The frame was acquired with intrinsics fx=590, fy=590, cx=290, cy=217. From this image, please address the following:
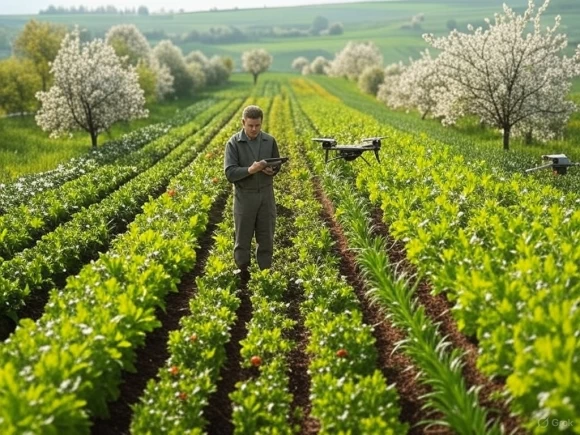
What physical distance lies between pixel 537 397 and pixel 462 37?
60.8 ft

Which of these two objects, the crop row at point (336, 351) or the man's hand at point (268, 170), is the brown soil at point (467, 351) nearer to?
the crop row at point (336, 351)

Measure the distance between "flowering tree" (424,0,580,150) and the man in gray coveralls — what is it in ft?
44.1

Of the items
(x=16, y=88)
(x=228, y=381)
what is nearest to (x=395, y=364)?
(x=228, y=381)

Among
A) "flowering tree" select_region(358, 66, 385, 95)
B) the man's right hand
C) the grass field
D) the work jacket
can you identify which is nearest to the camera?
the man's right hand

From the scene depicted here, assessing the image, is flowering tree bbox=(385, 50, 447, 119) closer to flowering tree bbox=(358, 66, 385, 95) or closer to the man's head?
flowering tree bbox=(358, 66, 385, 95)

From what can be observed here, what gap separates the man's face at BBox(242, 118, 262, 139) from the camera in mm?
8117

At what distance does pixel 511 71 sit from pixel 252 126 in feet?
47.7

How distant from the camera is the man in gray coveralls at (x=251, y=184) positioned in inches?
325

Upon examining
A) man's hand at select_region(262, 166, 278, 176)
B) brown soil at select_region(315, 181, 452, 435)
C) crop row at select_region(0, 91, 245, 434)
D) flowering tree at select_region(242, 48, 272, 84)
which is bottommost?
brown soil at select_region(315, 181, 452, 435)

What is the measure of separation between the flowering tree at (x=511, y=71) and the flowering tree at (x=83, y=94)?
12890mm

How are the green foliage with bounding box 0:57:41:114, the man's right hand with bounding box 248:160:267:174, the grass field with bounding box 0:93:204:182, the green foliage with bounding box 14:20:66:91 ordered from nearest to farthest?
the man's right hand with bounding box 248:160:267:174
the grass field with bounding box 0:93:204:182
the green foliage with bounding box 0:57:41:114
the green foliage with bounding box 14:20:66:91

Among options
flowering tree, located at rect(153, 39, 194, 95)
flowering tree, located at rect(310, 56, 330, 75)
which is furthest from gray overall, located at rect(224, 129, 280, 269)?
flowering tree, located at rect(310, 56, 330, 75)

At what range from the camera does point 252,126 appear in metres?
8.16

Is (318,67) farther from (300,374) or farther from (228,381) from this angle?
(228,381)
